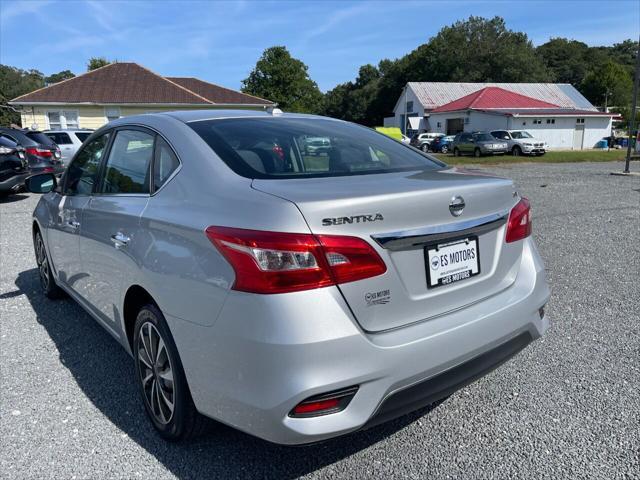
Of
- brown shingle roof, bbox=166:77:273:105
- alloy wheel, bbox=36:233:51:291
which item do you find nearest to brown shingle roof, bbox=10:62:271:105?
brown shingle roof, bbox=166:77:273:105

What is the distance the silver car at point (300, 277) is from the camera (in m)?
1.94

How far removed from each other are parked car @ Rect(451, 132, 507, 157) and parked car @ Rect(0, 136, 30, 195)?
2540cm

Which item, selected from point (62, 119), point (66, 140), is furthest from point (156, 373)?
point (62, 119)

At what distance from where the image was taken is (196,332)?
2197mm

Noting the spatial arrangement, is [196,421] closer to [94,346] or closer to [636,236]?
[94,346]

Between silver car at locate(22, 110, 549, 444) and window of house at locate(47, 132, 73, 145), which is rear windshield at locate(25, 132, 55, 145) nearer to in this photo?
window of house at locate(47, 132, 73, 145)

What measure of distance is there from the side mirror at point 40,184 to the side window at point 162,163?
2123mm

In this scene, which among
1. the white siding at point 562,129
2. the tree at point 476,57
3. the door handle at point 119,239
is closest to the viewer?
the door handle at point 119,239

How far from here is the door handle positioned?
2.77 metres

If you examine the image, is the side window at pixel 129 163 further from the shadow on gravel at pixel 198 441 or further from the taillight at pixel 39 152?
the taillight at pixel 39 152

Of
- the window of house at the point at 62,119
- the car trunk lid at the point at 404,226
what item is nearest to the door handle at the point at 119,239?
the car trunk lid at the point at 404,226

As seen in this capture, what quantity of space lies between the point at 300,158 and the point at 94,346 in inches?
90.7

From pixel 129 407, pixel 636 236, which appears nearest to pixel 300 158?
pixel 129 407

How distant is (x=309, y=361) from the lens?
1911mm
